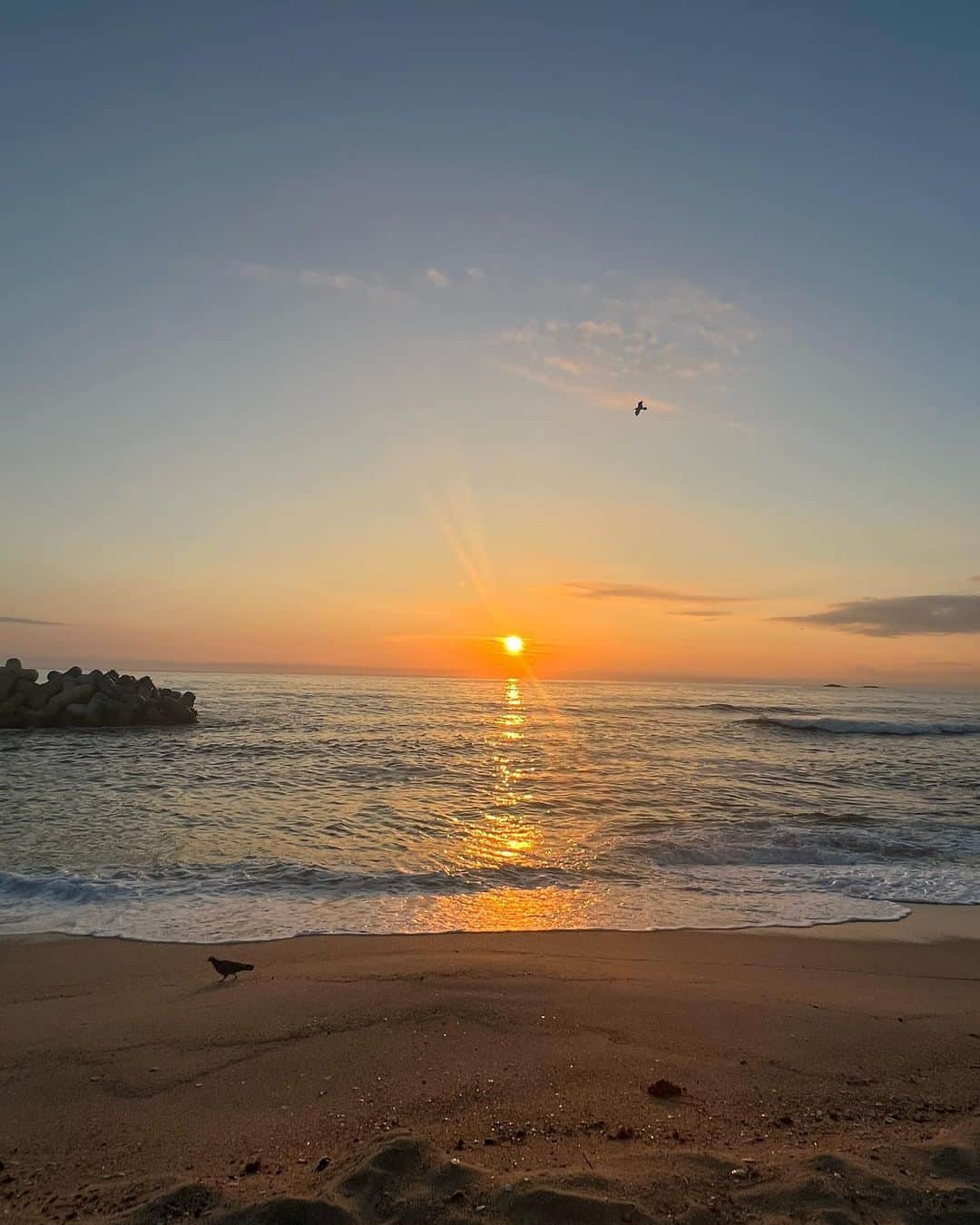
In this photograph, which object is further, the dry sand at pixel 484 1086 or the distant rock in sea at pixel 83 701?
the distant rock in sea at pixel 83 701

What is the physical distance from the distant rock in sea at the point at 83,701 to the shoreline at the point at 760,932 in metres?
23.6

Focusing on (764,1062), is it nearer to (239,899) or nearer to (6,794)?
(239,899)

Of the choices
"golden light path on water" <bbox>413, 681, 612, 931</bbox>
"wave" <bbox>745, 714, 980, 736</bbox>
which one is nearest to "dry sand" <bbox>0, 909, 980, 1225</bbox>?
"golden light path on water" <bbox>413, 681, 612, 931</bbox>

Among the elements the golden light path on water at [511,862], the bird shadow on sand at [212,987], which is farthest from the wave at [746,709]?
the bird shadow on sand at [212,987]

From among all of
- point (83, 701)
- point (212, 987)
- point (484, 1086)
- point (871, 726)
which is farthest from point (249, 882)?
point (871, 726)

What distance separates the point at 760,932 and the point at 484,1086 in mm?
4376

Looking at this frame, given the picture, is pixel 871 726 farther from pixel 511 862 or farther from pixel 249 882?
pixel 249 882

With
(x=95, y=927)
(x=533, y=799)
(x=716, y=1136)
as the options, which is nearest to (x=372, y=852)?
(x=95, y=927)

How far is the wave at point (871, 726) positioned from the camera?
3578 centimetres

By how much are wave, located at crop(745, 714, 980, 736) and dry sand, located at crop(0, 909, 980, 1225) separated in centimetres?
3264

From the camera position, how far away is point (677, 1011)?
199 inches

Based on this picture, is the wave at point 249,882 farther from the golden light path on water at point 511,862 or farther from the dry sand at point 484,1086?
the dry sand at point 484,1086

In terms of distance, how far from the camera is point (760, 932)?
734cm

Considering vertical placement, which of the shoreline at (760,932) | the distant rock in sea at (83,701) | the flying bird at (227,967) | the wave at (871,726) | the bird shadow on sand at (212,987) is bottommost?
the wave at (871,726)
